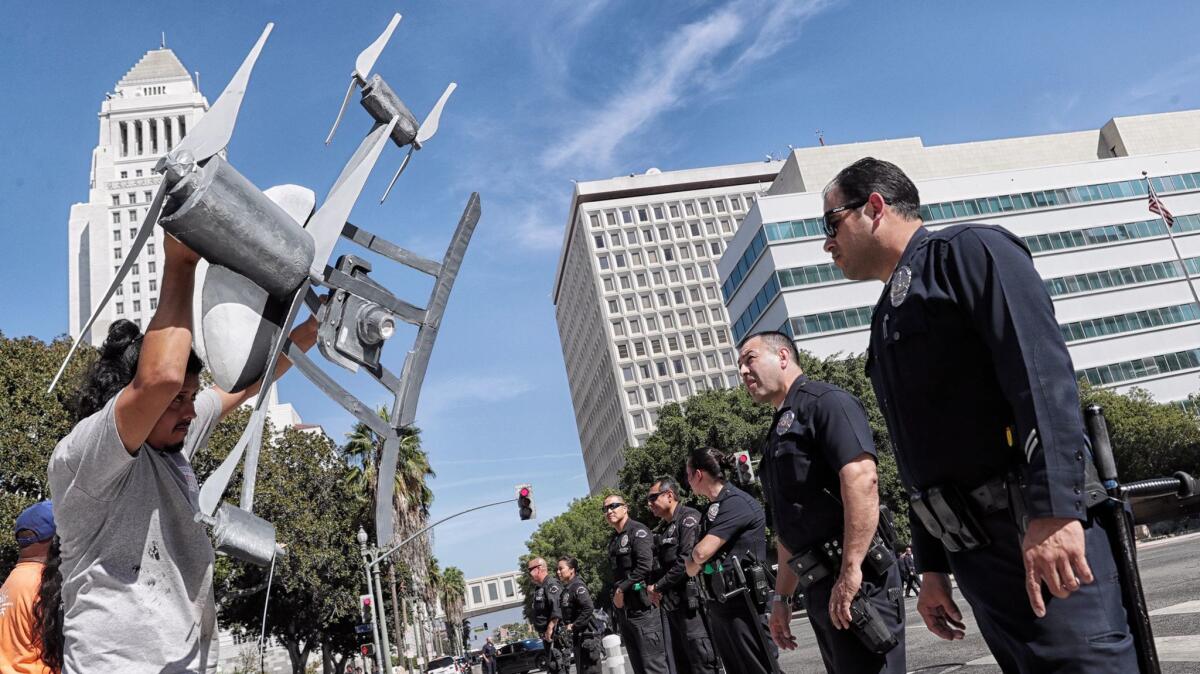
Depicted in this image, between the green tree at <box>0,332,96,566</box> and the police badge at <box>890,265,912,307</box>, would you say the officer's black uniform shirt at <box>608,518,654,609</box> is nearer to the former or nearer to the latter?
the police badge at <box>890,265,912,307</box>

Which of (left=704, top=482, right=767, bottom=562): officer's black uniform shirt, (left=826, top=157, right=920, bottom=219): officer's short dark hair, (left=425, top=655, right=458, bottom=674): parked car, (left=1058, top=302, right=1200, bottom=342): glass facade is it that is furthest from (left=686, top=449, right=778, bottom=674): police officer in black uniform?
(left=1058, top=302, right=1200, bottom=342): glass facade

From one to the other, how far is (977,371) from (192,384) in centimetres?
231

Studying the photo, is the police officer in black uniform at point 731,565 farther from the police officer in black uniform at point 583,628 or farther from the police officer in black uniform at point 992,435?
the police officer in black uniform at point 583,628

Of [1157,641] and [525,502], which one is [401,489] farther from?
[1157,641]

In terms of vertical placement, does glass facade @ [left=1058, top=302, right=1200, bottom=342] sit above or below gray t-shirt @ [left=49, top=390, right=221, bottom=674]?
above

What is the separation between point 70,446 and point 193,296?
1.80 ft

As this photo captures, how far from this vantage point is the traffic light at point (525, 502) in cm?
2495

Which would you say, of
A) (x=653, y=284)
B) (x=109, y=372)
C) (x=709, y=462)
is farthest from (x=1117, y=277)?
(x=109, y=372)

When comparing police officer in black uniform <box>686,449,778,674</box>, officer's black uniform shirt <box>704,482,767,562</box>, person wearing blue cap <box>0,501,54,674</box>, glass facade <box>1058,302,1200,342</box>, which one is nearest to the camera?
person wearing blue cap <box>0,501,54,674</box>

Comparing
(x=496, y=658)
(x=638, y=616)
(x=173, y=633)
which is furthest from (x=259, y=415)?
(x=496, y=658)

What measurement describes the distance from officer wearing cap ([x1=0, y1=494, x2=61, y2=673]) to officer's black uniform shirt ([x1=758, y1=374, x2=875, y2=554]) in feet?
10.1

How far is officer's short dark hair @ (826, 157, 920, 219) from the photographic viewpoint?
9.73ft

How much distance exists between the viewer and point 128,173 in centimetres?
10481

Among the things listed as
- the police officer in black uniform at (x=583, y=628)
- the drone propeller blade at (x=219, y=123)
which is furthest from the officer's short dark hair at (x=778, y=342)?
the police officer in black uniform at (x=583, y=628)
